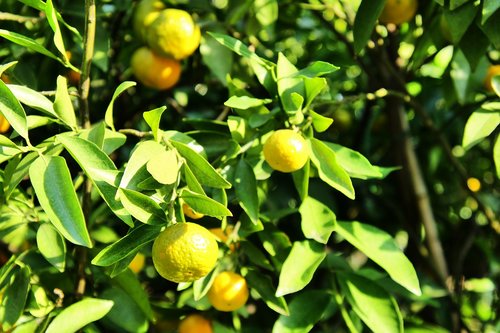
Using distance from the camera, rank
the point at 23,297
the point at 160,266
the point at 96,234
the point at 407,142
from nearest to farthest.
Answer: the point at 160,266, the point at 23,297, the point at 96,234, the point at 407,142

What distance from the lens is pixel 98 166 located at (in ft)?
2.51

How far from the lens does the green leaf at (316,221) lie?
0.95 m

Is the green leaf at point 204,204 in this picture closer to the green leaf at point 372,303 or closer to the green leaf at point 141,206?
the green leaf at point 141,206

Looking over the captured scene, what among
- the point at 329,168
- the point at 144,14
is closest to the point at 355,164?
the point at 329,168

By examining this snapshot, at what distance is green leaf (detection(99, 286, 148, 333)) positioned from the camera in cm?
102

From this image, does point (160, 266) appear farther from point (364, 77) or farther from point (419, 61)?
point (364, 77)

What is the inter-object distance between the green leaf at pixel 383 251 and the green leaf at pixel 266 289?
0.43ft

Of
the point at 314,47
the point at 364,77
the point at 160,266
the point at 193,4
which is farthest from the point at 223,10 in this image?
the point at 160,266

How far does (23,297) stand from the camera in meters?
0.94

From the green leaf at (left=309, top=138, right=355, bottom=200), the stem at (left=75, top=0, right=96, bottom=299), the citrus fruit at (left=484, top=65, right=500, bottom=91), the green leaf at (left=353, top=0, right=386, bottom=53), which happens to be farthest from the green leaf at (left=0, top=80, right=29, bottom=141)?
the citrus fruit at (left=484, top=65, right=500, bottom=91)

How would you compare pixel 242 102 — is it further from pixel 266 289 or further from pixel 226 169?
pixel 266 289

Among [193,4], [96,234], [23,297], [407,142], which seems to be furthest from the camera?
[407,142]

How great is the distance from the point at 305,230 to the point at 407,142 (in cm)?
60

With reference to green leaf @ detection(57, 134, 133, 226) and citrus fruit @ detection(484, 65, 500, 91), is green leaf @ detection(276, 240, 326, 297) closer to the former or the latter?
green leaf @ detection(57, 134, 133, 226)
